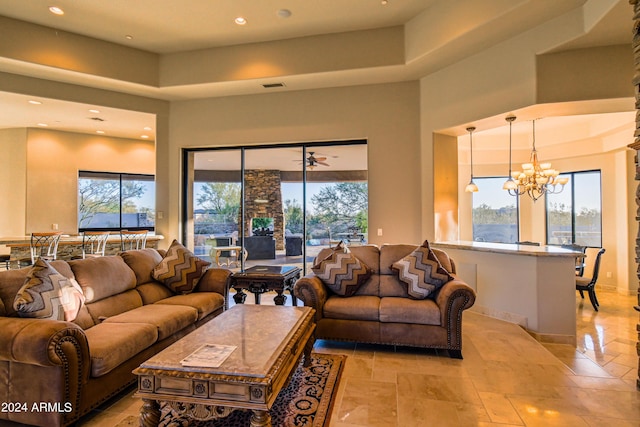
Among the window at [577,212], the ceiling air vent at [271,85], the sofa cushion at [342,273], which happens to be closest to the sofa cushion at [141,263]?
the sofa cushion at [342,273]

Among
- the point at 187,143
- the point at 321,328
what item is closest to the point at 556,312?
the point at 321,328

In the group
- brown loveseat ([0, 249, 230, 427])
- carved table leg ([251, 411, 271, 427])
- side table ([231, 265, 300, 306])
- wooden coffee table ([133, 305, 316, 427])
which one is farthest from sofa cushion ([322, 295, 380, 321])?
carved table leg ([251, 411, 271, 427])

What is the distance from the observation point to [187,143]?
6.11m

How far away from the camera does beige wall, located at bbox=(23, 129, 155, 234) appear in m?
7.07

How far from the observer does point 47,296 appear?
2430 mm

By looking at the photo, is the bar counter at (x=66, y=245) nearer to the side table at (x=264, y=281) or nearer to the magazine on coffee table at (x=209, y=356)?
the side table at (x=264, y=281)

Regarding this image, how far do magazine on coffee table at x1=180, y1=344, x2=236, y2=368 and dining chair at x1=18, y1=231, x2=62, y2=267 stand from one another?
453cm

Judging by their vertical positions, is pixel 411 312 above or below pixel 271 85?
below

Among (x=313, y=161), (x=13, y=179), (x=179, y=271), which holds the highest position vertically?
(x=313, y=161)

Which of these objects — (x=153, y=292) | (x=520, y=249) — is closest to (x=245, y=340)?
(x=153, y=292)

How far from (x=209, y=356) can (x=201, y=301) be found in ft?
5.76

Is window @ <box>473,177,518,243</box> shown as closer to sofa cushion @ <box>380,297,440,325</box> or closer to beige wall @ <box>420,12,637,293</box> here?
beige wall @ <box>420,12,637,293</box>

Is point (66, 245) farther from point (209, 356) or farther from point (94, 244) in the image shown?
point (209, 356)

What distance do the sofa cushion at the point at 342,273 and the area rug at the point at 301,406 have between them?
899 millimetres
